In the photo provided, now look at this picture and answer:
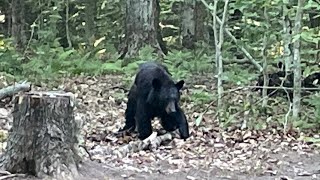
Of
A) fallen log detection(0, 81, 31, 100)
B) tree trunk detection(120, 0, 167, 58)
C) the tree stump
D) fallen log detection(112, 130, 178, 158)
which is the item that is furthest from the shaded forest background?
the tree stump

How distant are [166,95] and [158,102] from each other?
17 cm

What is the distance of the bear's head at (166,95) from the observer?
350 inches

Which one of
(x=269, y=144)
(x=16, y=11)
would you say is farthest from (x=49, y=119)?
(x=16, y=11)

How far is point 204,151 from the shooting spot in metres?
8.12

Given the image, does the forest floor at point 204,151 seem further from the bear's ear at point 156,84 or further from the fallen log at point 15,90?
the bear's ear at point 156,84

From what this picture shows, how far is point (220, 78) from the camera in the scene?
9.95 metres

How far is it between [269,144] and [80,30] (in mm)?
19931

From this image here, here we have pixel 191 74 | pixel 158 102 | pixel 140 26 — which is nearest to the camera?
pixel 158 102

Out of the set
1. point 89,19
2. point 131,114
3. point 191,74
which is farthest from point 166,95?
point 89,19

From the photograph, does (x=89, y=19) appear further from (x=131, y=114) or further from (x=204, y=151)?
(x=204, y=151)

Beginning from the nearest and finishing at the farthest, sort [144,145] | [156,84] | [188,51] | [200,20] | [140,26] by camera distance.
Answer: [144,145]
[156,84]
[140,26]
[188,51]
[200,20]

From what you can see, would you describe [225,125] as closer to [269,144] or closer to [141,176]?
[269,144]

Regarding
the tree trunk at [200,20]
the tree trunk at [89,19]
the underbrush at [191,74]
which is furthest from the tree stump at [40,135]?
the tree trunk at [89,19]

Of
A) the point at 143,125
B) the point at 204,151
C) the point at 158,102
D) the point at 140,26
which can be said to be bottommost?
the point at 204,151
